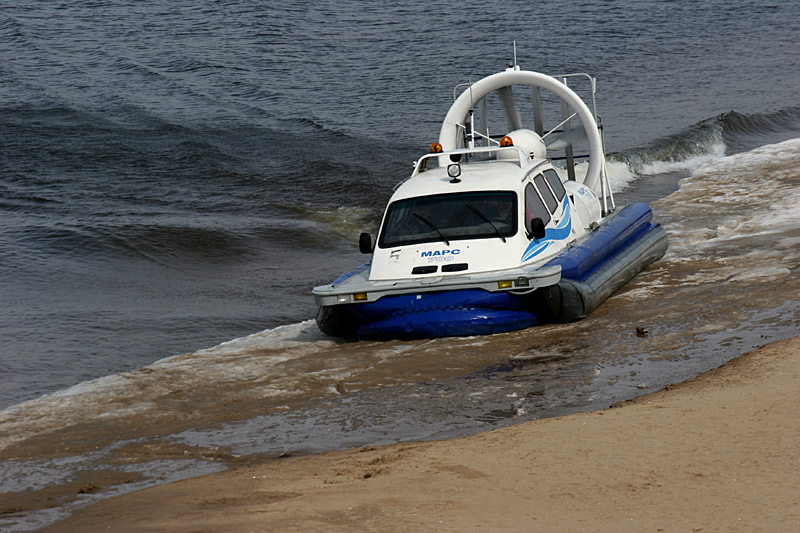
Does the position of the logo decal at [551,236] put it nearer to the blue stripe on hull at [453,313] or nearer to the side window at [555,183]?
the side window at [555,183]

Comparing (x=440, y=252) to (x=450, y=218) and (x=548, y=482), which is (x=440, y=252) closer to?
(x=450, y=218)

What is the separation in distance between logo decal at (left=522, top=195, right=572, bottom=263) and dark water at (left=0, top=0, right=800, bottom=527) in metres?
0.79

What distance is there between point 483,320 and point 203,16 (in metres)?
24.9

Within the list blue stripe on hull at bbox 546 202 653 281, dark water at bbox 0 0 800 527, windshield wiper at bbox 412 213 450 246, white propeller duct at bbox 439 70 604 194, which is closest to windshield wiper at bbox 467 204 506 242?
windshield wiper at bbox 412 213 450 246

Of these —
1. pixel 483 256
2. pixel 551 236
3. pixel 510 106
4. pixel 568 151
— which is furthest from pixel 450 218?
pixel 510 106

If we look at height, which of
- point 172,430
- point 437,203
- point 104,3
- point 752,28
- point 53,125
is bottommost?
point 172,430

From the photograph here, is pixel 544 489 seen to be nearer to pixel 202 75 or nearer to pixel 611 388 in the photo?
pixel 611 388

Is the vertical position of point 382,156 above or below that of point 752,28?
below

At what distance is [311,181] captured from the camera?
18578 millimetres

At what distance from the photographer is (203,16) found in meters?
30.7

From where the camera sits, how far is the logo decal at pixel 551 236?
880cm

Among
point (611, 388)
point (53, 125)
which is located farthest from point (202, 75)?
point (611, 388)

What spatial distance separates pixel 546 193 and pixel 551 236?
60cm

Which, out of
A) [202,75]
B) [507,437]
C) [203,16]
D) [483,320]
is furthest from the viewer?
[203,16]
